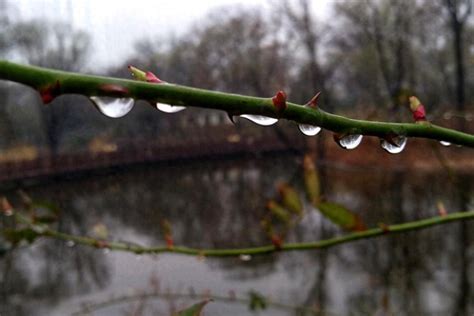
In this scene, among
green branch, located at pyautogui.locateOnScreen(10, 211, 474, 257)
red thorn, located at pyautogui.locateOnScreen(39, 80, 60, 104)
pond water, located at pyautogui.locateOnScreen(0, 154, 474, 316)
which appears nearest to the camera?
red thorn, located at pyautogui.locateOnScreen(39, 80, 60, 104)

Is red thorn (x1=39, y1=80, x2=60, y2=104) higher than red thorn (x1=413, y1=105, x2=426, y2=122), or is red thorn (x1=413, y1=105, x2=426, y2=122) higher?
red thorn (x1=413, y1=105, x2=426, y2=122)

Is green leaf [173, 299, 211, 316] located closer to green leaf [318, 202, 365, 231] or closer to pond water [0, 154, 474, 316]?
green leaf [318, 202, 365, 231]

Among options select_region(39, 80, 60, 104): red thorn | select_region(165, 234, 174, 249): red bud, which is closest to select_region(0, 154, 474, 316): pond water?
select_region(165, 234, 174, 249): red bud

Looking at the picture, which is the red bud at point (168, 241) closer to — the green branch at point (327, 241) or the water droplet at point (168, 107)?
the green branch at point (327, 241)

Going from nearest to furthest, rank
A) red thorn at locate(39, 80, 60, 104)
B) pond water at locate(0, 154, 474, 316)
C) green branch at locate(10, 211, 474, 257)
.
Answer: red thorn at locate(39, 80, 60, 104), green branch at locate(10, 211, 474, 257), pond water at locate(0, 154, 474, 316)

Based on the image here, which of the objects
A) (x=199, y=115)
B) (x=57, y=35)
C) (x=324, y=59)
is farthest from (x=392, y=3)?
(x=57, y=35)

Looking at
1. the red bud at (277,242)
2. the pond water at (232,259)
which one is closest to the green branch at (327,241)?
the red bud at (277,242)

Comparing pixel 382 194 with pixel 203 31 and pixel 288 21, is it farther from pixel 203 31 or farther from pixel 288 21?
pixel 203 31
